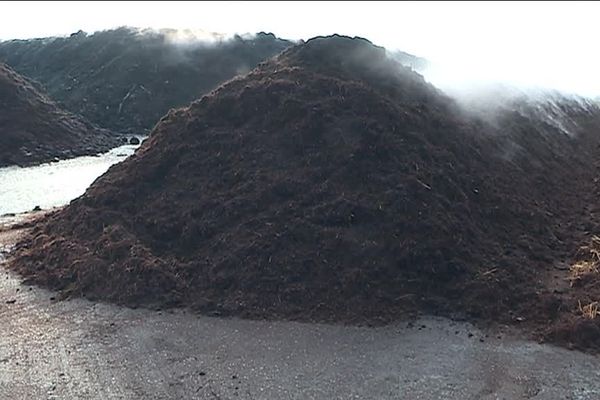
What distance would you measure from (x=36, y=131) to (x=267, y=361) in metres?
27.9

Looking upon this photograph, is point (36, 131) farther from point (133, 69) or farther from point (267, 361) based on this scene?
point (267, 361)

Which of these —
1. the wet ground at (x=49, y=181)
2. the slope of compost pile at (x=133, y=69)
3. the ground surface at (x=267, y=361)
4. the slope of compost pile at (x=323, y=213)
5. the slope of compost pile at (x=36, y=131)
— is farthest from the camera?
the slope of compost pile at (x=133, y=69)

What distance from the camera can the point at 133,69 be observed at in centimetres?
4703

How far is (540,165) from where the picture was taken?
54.1 ft

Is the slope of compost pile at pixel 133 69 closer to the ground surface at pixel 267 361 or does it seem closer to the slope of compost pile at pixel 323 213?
the slope of compost pile at pixel 323 213

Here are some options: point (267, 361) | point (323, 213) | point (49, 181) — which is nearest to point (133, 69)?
point (49, 181)

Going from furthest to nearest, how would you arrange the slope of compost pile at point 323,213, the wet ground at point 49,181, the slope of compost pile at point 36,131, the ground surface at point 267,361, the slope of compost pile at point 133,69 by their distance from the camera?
the slope of compost pile at point 133,69
the slope of compost pile at point 36,131
the wet ground at point 49,181
the slope of compost pile at point 323,213
the ground surface at point 267,361

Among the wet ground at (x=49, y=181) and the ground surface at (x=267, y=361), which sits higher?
the ground surface at (x=267, y=361)

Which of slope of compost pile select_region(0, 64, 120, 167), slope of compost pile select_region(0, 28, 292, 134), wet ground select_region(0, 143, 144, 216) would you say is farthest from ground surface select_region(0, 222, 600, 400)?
slope of compost pile select_region(0, 28, 292, 134)

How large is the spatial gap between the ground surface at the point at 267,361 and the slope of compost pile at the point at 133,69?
102 feet

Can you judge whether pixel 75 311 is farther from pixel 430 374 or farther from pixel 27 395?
pixel 430 374

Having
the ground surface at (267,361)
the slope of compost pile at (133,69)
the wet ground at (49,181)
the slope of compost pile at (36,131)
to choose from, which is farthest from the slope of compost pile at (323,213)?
the slope of compost pile at (133,69)

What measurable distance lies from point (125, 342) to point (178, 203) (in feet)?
13.3

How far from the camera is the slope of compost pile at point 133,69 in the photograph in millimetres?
42812
